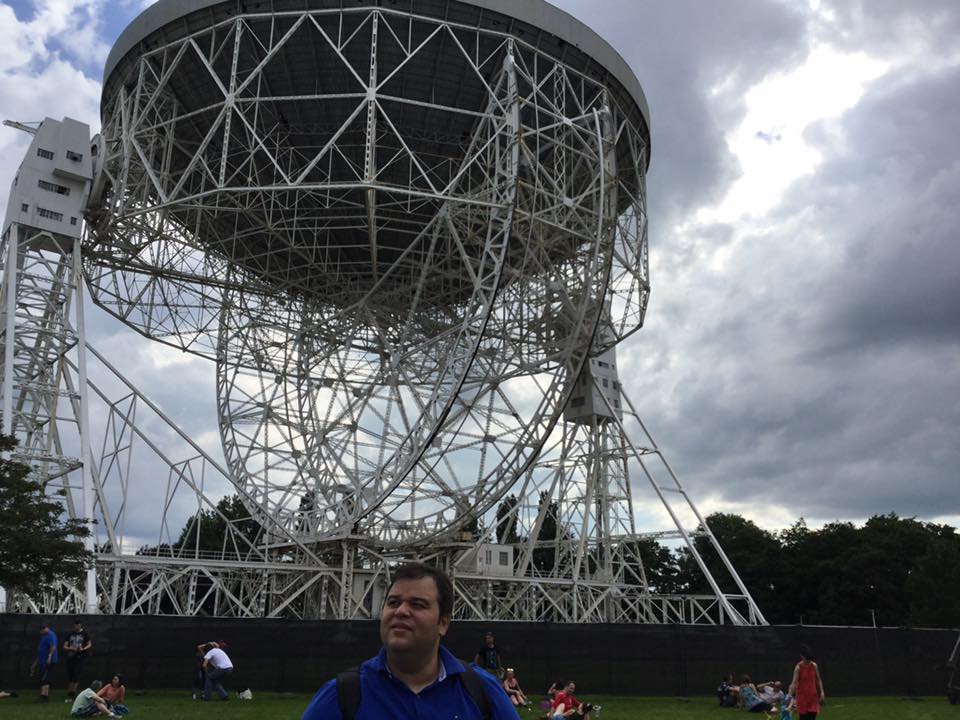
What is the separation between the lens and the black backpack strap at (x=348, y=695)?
2861 mm

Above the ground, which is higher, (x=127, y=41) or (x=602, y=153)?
(x=127, y=41)

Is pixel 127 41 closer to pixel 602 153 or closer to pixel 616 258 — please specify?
pixel 602 153

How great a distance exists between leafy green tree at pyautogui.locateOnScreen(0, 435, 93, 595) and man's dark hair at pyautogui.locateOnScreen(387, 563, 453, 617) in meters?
18.2

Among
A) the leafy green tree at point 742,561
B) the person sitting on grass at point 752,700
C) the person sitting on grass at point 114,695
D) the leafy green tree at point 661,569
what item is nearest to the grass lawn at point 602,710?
the person sitting on grass at point 114,695

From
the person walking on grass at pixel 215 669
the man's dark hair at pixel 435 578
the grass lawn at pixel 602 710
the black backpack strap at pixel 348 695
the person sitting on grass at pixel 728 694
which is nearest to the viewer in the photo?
the black backpack strap at pixel 348 695

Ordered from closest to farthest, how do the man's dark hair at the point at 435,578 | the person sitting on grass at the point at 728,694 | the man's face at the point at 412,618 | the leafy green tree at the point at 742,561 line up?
the man's face at the point at 412,618 → the man's dark hair at the point at 435,578 → the person sitting on grass at the point at 728,694 → the leafy green tree at the point at 742,561

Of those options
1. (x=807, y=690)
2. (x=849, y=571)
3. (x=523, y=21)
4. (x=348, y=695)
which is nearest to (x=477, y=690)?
(x=348, y=695)

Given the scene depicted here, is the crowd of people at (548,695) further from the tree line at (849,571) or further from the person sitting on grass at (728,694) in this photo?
the tree line at (849,571)

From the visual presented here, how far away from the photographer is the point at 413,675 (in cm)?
303

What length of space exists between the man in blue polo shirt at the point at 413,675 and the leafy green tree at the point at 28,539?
18248mm

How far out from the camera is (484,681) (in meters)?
3.06

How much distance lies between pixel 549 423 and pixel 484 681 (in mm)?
26241

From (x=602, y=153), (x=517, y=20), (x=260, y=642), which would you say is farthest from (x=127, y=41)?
(x=260, y=642)

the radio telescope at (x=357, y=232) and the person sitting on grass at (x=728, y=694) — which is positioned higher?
the radio telescope at (x=357, y=232)
